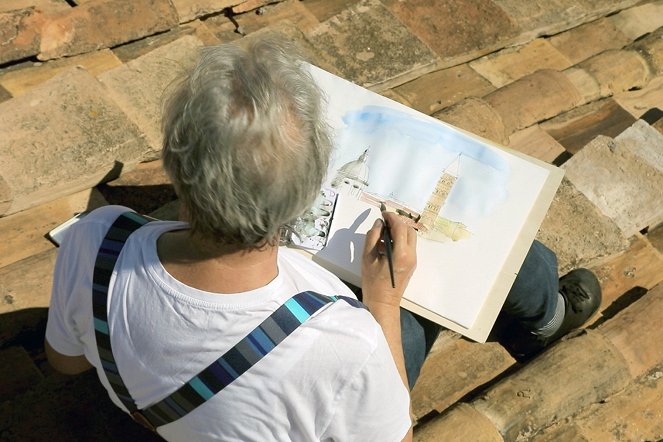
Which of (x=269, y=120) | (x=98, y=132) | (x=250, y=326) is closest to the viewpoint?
(x=269, y=120)

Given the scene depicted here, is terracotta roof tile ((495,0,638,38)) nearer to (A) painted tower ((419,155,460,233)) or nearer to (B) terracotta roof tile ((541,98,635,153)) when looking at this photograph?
(B) terracotta roof tile ((541,98,635,153))

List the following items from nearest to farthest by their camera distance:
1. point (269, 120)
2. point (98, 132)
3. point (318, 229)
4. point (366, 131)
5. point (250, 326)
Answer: point (269, 120), point (250, 326), point (318, 229), point (366, 131), point (98, 132)

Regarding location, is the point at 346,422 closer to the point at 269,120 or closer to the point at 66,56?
the point at 269,120

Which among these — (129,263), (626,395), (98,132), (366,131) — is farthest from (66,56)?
(626,395)

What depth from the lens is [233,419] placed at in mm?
1385

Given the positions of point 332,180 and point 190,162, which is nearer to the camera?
point 190,162

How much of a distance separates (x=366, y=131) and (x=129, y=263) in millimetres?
880

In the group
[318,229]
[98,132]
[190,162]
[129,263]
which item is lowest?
[98,132]

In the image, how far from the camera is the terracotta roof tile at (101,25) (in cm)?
275

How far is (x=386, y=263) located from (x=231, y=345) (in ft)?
1.80

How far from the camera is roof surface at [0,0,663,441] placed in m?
2.11

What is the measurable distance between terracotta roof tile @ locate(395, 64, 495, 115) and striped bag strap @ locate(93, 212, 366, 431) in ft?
5.77

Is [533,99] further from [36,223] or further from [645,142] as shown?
[36,223]

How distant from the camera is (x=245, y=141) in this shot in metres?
1.20
